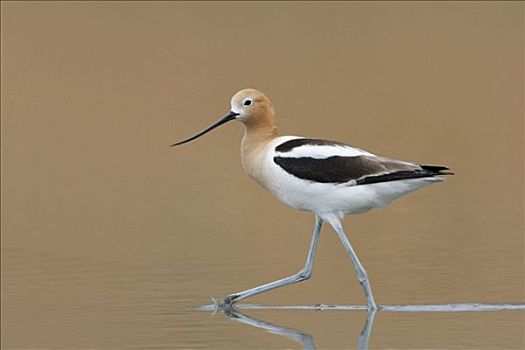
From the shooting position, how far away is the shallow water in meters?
8.66

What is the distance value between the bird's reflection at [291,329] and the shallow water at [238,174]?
0.02 meters

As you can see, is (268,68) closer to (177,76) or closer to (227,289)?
(177,76)

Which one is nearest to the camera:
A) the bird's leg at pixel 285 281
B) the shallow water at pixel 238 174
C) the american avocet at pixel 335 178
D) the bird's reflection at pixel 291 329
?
the bird's reflection at pixel 291 329

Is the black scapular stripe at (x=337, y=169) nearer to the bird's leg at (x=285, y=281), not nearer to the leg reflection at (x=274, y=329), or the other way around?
the bird's leg at (x=285, y=281)

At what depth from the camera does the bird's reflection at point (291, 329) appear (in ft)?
25.8

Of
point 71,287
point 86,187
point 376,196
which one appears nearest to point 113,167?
point 86,187

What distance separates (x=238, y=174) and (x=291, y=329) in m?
5.88

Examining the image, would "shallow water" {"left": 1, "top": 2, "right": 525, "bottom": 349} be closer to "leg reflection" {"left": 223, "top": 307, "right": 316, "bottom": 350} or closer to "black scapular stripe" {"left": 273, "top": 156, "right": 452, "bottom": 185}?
"leg reflection" {"left": 223, "top": 307, "right": 316, "bottom": 350}

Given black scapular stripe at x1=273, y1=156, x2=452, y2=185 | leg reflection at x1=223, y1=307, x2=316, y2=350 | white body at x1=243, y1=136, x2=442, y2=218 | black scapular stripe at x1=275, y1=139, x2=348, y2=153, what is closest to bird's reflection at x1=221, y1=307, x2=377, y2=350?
leg reflection at x1=223, y1=307, x2=316, y2=350

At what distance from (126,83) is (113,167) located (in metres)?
4.25

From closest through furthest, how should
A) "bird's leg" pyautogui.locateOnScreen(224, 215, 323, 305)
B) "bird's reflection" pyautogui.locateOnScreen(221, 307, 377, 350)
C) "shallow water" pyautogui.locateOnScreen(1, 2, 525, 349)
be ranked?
"bird's reflection" pyautogui.locateOnScreen(221, 307, 377, 350), "shallow water" pyautogui.locateOnScreen(1, 2, 525, 349), "bird's leg" pyautogui.locateOnScreen(224, 215, 323, 305)

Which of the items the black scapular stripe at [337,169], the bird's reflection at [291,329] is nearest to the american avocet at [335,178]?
the black scapular stripe at [337,169]

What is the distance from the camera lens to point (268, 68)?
60.4 ft

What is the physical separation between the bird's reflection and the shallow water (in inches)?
0.9
